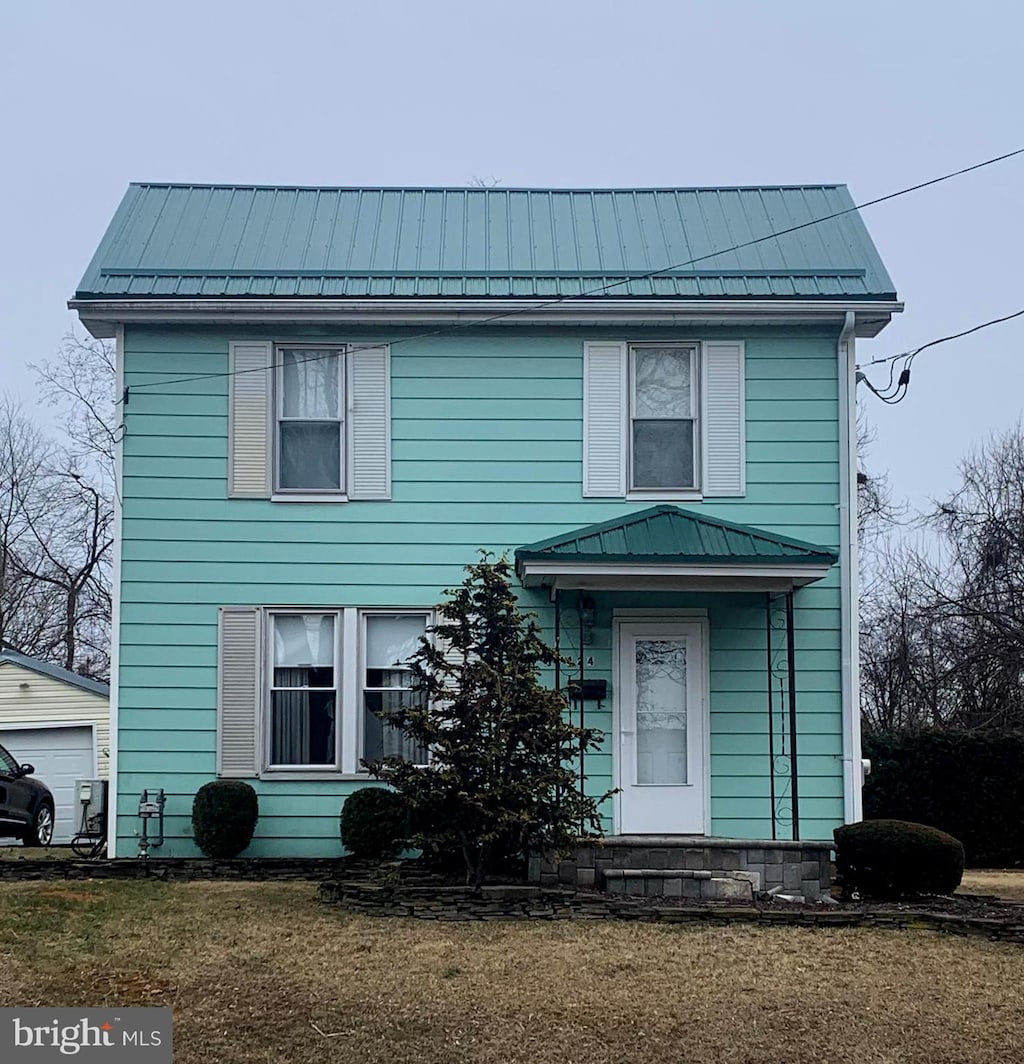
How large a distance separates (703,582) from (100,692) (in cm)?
1436

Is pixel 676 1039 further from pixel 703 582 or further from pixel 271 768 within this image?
pixel 271 768

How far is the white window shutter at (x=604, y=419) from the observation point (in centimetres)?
1355

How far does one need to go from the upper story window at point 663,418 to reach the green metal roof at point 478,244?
68 cm

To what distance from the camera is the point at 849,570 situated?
44.0 ft

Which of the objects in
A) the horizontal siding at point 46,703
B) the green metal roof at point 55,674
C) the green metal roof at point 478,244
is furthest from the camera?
the green metal roof at point 55,674

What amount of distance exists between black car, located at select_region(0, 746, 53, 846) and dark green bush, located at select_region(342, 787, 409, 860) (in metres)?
6.31

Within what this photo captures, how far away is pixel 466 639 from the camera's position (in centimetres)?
1102

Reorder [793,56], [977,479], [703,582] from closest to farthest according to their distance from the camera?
[703,582] → [793,56] → [977,479]

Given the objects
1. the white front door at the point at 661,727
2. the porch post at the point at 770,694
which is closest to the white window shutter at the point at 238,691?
Answer: the white front door at the point at 661,727

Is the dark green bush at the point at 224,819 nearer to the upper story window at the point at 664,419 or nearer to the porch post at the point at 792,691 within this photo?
the upper story window at the point at 664,419

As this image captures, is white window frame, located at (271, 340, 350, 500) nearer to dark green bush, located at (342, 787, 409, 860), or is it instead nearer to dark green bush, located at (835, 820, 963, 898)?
dark green bush, located at (342, 787, 409, 860)

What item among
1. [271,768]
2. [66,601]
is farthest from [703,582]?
[66,601]

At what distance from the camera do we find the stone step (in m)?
11.3

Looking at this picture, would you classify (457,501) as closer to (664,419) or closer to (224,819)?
(664,419)
